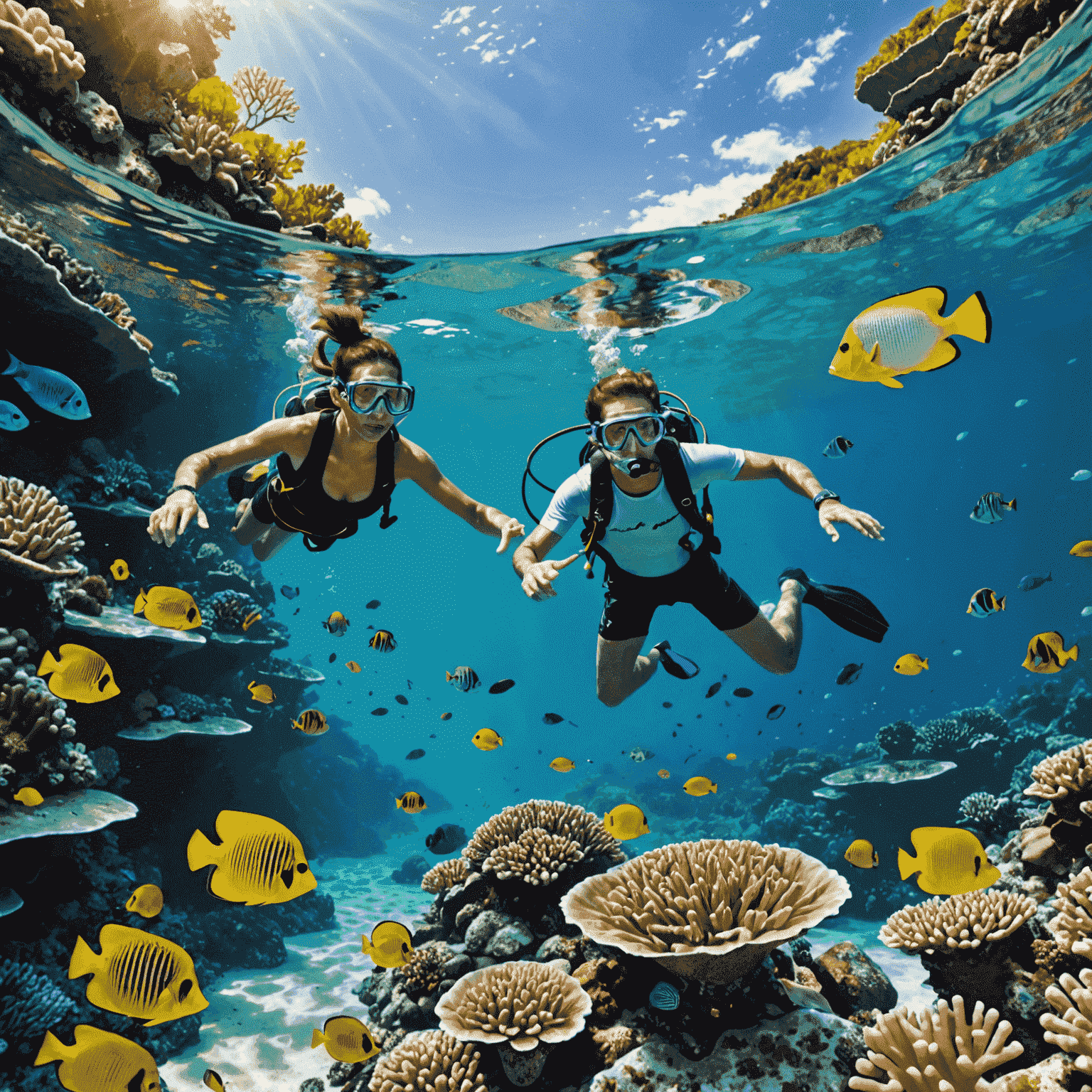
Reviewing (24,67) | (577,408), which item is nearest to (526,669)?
(577,408)

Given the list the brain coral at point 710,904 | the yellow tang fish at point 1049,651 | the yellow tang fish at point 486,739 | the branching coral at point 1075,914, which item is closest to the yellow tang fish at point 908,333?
the brain coral at point 710,904

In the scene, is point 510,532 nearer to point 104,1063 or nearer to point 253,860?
point 253,860

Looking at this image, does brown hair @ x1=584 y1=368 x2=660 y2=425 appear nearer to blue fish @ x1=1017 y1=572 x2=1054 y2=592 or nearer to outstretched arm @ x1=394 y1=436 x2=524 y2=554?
outstretched arm @ x1=394 y1=436 x2=524 y2=554

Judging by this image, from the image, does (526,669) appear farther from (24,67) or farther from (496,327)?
(24,67)

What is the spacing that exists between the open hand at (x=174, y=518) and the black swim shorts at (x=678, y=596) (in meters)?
3.21

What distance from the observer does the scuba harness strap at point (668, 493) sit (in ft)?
14.6

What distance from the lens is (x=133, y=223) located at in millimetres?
12320

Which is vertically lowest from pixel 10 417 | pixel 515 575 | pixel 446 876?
pixel 446 876

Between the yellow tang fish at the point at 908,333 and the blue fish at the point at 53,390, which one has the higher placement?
the blue fish at the point at 53,390

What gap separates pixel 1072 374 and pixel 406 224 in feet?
152

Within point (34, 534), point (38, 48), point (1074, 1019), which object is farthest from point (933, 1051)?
point (38, 48)

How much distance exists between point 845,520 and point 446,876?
5.81m

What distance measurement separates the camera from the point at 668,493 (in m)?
4.59

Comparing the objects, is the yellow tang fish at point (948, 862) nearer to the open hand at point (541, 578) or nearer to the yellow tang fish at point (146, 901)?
the open hand at point (541, 578)
